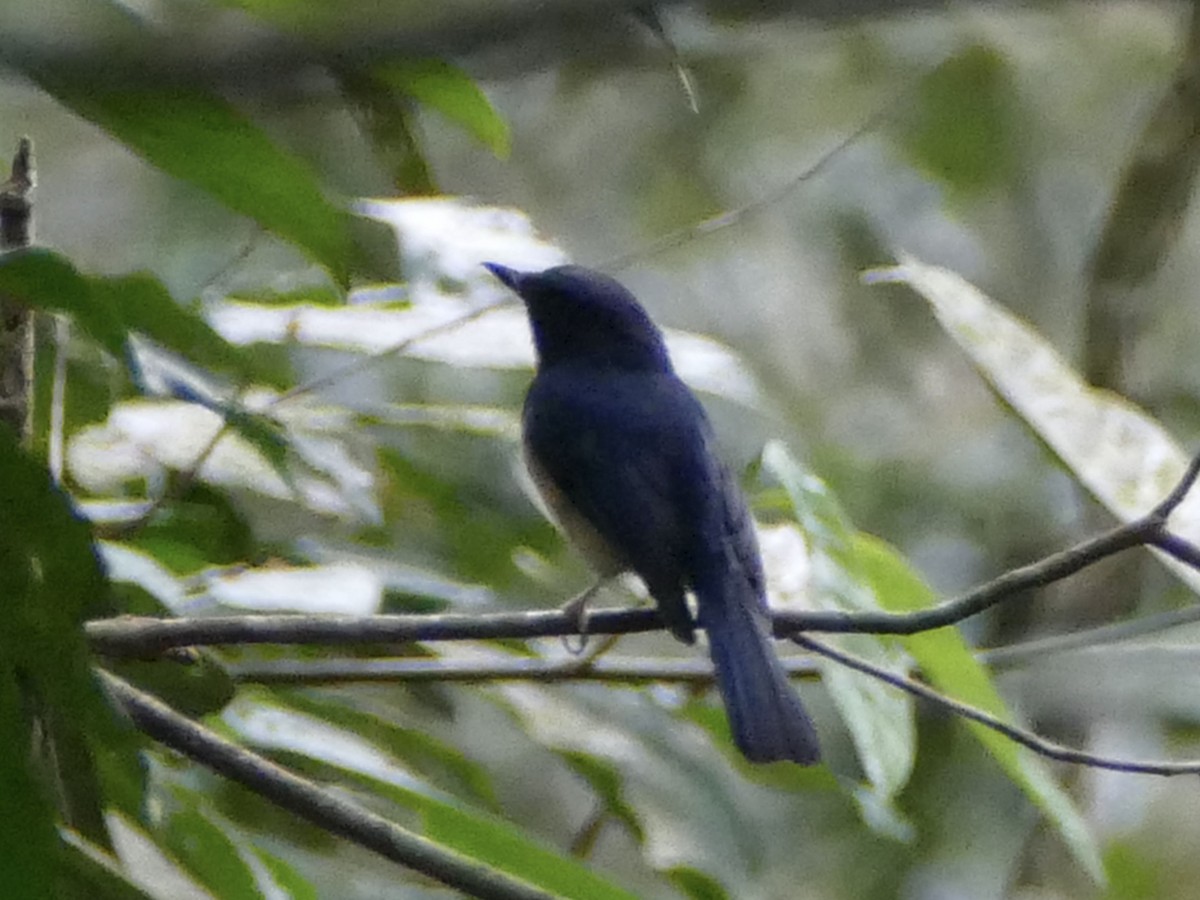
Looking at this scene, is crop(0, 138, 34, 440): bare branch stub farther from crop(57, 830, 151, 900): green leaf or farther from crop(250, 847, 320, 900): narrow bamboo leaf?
crop(250, 847, 320, 900): narrow bamboo leaf

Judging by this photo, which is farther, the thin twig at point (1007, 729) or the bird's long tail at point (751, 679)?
the bird's long tail at point (751, 679)

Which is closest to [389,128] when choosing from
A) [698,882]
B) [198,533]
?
[198,533]

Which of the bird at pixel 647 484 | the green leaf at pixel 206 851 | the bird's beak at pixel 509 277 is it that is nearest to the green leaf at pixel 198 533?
the green leaf at pixel 206 851

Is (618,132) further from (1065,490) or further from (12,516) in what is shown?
(12,516)

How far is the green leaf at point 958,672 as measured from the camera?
1760 millimetres

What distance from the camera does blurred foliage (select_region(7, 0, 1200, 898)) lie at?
118 centimetres

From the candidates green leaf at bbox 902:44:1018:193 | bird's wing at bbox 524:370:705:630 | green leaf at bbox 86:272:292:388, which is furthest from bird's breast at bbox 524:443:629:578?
green leaf at bbox 902:44:1018:193

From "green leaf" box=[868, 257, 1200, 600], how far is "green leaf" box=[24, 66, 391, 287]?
2.62ft

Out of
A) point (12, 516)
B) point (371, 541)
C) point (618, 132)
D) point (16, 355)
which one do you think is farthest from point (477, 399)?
point (12, 516)

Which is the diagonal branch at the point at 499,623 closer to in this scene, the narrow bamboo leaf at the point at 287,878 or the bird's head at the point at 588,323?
the narrow bamboo leaf at the point at 287,878

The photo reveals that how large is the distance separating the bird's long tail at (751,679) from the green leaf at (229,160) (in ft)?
2.11

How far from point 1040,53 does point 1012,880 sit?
2448 millimetres

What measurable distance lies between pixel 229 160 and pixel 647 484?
3.15 feet

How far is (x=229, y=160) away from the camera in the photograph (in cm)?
139
